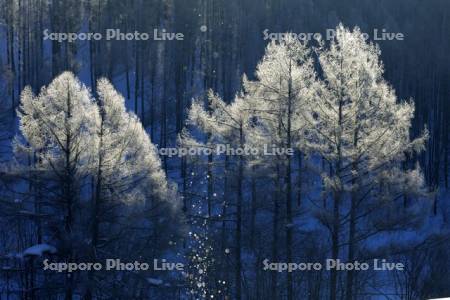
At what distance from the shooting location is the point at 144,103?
4234 centimetres

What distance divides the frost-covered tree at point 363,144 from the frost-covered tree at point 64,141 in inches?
292

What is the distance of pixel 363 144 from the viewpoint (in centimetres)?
1761

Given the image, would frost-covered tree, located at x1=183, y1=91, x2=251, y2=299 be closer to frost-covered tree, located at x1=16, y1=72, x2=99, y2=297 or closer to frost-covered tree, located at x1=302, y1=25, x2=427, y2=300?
frost-covered tree, located at x1=16, y1=72, x2=99, y2=297

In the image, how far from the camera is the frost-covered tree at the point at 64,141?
19.6 m

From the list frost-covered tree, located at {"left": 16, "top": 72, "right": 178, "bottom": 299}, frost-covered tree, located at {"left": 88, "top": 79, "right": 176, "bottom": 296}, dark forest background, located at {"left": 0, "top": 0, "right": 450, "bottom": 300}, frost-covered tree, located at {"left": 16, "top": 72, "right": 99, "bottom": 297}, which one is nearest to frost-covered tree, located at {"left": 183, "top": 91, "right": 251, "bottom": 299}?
frost-covered tree, located at {"left": 88, "top": 79, "right": 176, "bottom": 296}

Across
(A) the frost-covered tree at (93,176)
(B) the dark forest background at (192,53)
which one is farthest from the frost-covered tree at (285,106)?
(B) the dark forest background at (192,53)

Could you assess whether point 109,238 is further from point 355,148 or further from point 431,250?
point 431,250

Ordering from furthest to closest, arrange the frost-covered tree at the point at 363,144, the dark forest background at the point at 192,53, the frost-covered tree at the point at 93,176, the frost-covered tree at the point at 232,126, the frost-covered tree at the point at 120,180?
the dark forest background at the point at 192,53 < the frost-covered tree at the point at 232,126 < the frost-covered tree at the point at 120,180 < the frost-covered tree at the point at 93,176 < the frost-covered tree at the point at 363,144

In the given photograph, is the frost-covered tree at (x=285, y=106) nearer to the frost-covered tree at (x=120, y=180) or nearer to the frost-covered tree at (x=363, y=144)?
the frost-covered tree at (x=363, y=144)

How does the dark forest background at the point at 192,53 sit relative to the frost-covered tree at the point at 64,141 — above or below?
above

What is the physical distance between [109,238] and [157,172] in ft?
8.93

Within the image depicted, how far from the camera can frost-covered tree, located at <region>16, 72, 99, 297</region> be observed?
19.6 m

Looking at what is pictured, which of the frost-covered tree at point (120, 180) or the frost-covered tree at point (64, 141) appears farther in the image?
the frost-covered tree at point (120, 180)

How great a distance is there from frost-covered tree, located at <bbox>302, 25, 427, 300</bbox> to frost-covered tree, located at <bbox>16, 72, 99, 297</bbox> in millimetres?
7413
